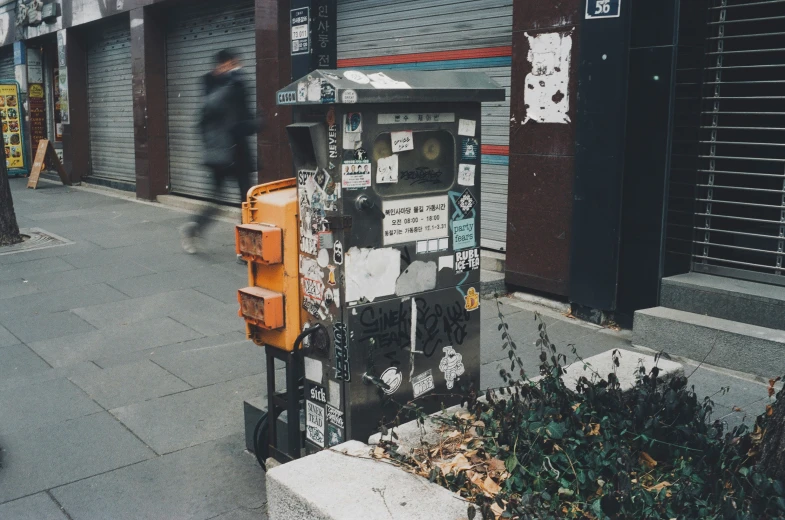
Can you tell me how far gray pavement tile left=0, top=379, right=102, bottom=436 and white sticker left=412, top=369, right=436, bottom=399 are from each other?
2508mm

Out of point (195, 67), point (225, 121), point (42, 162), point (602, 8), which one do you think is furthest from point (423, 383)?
point (42, 162)

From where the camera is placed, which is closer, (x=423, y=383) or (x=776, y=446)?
(x=776, y=446)

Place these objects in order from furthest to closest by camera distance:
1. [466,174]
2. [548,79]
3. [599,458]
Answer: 1. [548,79]
2. [466,174]
3. [599,458]

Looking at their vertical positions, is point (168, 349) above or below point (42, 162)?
below

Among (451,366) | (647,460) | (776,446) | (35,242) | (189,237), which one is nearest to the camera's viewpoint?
(776,446)

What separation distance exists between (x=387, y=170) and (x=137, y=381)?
124 inches

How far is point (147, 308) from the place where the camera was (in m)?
8.00

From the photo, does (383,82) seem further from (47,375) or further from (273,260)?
(47,375)

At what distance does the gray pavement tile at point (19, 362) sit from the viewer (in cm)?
616

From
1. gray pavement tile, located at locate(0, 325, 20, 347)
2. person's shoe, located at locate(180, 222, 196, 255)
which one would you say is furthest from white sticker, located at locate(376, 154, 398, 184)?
person's shoe, located at locate(180, 222, 196, 255)

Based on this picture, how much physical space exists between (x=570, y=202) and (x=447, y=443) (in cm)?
439

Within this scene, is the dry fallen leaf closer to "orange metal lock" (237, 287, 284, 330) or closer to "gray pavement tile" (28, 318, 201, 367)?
"orange metal lock" (237, 287, 284, 330)

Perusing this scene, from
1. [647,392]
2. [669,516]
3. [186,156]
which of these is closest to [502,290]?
[647,392]

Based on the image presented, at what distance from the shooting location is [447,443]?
11.6 ft
